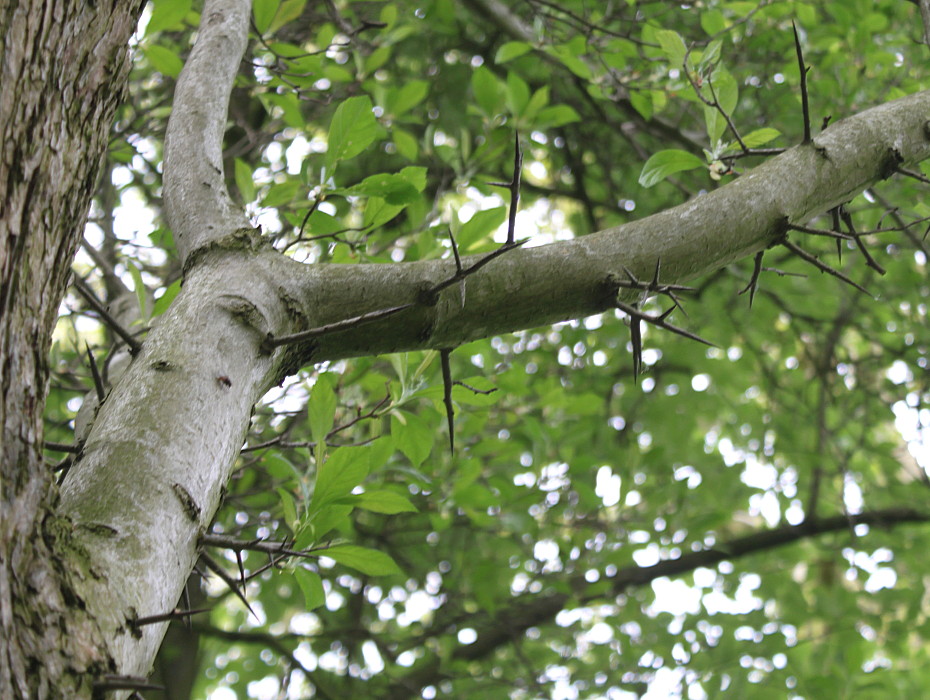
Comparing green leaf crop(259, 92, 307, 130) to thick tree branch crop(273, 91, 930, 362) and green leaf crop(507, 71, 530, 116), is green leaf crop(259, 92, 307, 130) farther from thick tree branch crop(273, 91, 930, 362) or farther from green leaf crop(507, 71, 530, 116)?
thick tree branch crop(273, 91, 930, 362)

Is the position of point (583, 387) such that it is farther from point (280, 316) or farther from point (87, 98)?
point (87, 98)

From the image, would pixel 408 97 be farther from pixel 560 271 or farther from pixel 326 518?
pixel 326 518

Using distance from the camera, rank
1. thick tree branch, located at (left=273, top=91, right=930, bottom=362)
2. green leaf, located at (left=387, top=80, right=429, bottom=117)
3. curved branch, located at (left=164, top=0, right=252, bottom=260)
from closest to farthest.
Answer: thick tree branch, located at (left=273, top=91, right=930, bottom=362), curved branch, located at (left=164, top=0, right=252, bottom=260), green leaf, located at (left=387, top=80, right=429, bottom=117)

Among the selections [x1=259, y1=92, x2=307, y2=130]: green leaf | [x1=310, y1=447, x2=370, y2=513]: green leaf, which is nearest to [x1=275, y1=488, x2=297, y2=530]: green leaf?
[x1=310, y1=447, x2=370, y2=513]: green leaf

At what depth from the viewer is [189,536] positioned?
1.04 metres

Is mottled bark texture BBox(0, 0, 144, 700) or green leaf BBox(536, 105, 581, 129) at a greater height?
green leaf BBox(536, 105, 581, 129)

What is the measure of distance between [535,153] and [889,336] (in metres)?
2.49

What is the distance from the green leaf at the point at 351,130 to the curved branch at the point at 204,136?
8.9 inches

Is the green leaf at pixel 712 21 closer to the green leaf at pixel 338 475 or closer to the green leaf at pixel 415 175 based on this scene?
the green leaf at pixel 415 175

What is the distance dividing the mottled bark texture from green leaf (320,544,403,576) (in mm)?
673

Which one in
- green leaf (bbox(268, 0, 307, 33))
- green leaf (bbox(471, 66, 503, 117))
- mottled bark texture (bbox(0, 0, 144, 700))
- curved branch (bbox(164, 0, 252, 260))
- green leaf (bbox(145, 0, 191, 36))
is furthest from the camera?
green leaf (bbox(471, 66, 503, 117))

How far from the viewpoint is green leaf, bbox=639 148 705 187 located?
1851 millimetres

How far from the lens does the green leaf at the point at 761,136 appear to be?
1.94 metres

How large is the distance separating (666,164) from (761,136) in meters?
0.30
